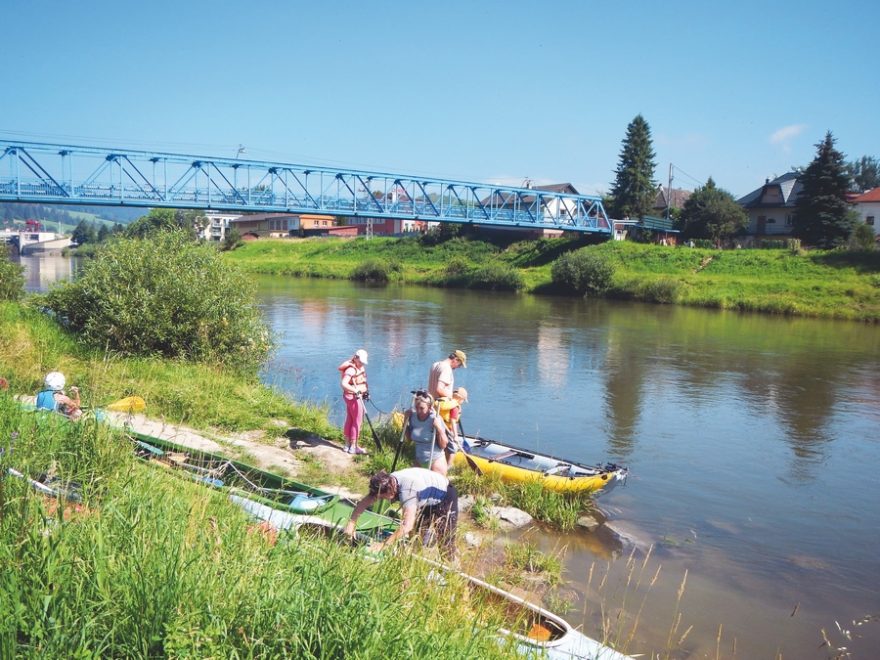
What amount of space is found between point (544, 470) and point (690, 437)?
20.2 ft

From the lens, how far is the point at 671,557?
9250 mm

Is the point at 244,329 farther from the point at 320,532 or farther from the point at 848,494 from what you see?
the point at 848,494

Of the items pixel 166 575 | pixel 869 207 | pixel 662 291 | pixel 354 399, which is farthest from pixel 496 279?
pixel 166 575

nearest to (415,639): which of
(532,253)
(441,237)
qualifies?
(532,253)

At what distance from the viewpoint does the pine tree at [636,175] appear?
226 ft

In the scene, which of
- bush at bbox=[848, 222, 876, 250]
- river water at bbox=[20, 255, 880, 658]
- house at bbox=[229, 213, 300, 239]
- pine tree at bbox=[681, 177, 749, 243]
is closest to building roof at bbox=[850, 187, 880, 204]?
pine tree at bbox=[681, 177, 749, 243]

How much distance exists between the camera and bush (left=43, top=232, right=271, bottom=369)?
1416 cm

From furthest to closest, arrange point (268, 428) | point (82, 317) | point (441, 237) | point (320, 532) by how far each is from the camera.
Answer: point (441, 237), point (82, 317), point (268, 428), point (320, 532)

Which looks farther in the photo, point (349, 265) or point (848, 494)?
point (349, 265)

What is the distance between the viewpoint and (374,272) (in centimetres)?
6300

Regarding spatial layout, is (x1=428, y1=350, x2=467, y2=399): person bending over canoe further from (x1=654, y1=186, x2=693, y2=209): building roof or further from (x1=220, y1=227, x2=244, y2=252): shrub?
(x1=220, y1=227, x2=244, y2=252): shrub

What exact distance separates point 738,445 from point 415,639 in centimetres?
1300

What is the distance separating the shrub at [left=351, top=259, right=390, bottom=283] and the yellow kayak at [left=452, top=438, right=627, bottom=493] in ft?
170

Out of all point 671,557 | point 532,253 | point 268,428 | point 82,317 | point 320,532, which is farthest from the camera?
point 532,253
